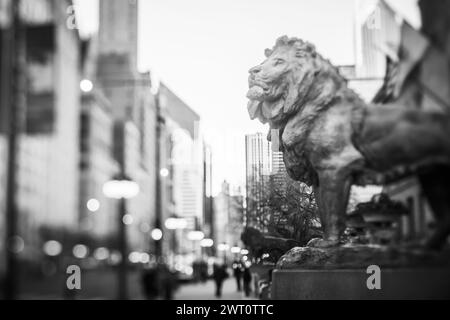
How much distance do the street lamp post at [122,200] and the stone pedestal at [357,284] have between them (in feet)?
3.40

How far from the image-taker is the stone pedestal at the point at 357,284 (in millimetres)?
2994

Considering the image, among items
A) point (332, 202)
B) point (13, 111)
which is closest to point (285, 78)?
point (332, 202)

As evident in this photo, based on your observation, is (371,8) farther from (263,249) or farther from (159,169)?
(263,249)

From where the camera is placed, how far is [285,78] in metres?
3.85

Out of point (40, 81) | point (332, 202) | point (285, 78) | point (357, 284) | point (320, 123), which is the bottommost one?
point (357, 284)

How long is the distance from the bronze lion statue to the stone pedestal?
0.22 m

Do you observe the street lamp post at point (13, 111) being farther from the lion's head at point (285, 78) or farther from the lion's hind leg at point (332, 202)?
the lion's hind leg at point (332, 202)

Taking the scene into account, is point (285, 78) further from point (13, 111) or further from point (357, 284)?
point (13, 111)

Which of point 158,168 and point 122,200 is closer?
point 122,200

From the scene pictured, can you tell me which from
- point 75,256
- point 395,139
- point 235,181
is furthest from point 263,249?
point 395,139

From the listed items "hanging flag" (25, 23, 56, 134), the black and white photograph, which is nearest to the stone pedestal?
the black and white photograph

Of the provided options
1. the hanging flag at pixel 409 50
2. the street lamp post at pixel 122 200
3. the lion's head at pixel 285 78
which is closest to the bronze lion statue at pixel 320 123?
the lion's head at pixel 285 78

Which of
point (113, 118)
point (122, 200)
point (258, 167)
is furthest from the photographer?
point (258, 167)

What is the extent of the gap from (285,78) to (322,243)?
959 millimetres
